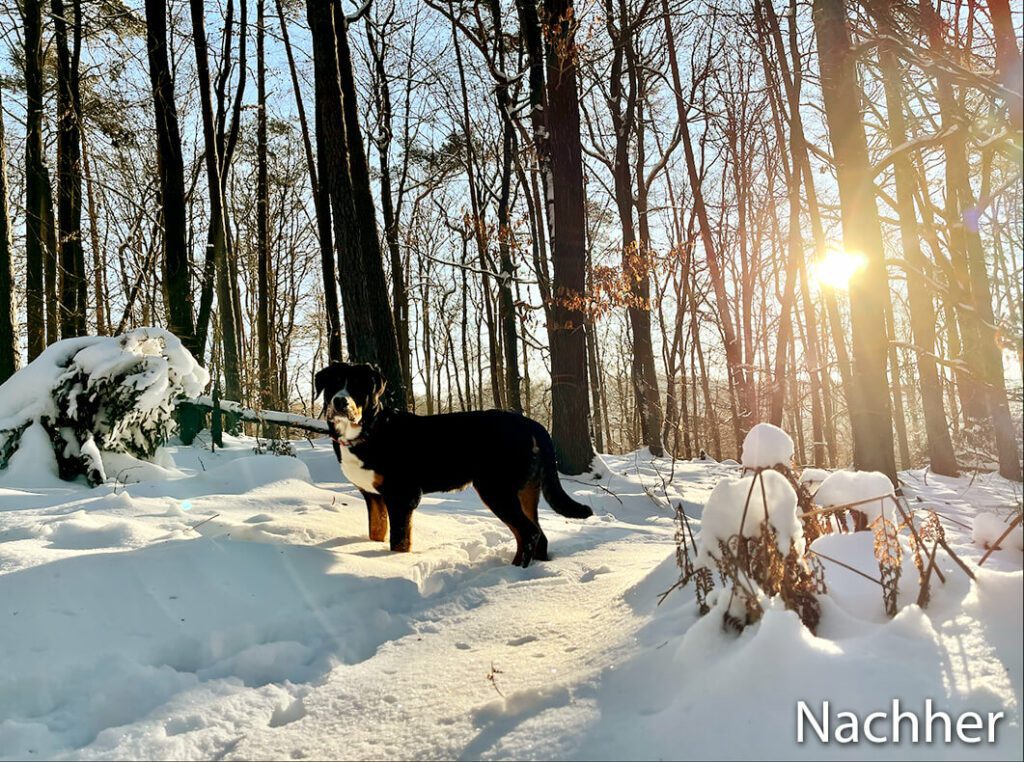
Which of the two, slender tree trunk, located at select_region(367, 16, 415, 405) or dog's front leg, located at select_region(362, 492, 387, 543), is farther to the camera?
slender tree trunk, located at select_region(367, 16, 415, 405)

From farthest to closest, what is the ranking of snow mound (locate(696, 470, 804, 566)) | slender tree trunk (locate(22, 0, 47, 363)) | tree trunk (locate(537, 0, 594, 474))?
slender tree trunk (locate(22, 0, 47, 363)) → tree trunk (locate(537, 0, 594, 474)) → snow mound (locate(696, 470, 804, 566))

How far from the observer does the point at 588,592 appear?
10.3 ft

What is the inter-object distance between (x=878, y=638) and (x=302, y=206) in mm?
25360

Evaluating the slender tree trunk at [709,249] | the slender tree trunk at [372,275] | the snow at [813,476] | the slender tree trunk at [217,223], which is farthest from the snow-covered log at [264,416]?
the slender tree trunk at [709,249]

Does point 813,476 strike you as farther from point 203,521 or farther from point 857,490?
point 203,521

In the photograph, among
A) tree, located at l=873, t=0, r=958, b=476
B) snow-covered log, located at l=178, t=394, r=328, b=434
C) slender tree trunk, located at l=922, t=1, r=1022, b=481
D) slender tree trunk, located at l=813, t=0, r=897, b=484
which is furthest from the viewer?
tree, located at l=873, t=0, r=958, b=476

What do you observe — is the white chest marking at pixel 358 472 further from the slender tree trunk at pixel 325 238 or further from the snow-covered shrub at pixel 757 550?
the slender tree trunk at pixel 325 238

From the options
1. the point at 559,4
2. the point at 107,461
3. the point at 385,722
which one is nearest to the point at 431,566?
the point at 385,722

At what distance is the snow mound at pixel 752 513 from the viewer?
6.39 ft

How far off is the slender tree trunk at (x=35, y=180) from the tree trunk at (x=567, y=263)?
10036 millimetres

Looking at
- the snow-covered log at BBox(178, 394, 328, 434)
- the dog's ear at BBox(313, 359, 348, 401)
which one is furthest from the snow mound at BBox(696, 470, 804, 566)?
the snow-covered log at BBox(178, 394, 328, 434)

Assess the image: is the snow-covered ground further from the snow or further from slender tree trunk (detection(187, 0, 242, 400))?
slender tree trunk (detection(187, 0, 242, 400))

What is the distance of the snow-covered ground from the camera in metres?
1.43

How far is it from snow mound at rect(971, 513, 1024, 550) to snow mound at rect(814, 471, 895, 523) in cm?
50
